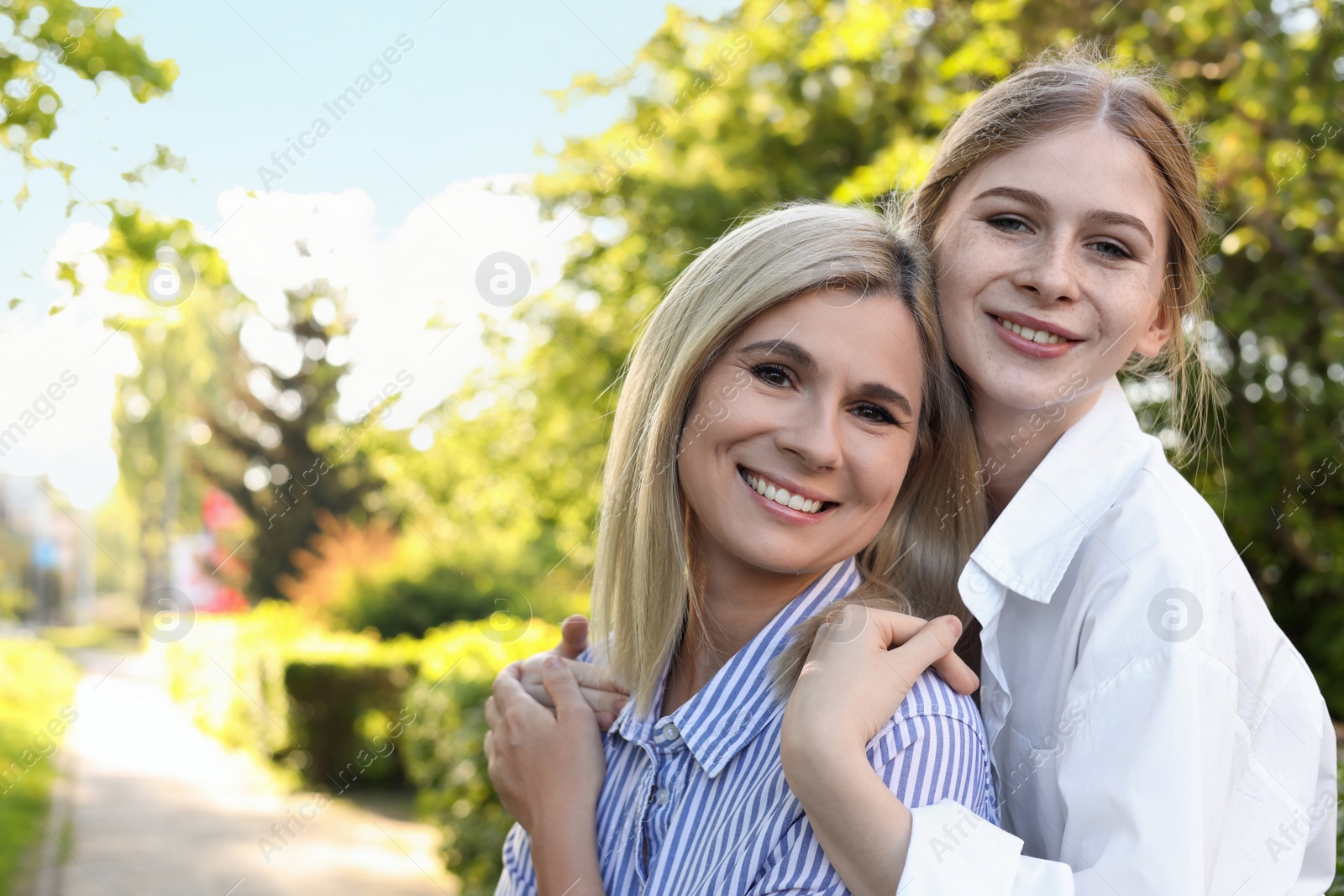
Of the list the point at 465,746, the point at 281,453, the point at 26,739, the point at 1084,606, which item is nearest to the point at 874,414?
the point at 1084,606

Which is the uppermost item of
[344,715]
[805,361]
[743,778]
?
[805,361]

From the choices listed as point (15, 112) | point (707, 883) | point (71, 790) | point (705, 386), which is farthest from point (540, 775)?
point (71, 790)

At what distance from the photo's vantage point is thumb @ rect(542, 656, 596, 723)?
7.38ft

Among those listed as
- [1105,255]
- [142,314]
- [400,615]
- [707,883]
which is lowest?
[400,615]

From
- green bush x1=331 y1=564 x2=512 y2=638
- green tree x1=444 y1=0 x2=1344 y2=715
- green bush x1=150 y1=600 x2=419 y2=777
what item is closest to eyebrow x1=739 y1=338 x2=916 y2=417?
green tree x1=444 y1=0 x2=1344 y2=715

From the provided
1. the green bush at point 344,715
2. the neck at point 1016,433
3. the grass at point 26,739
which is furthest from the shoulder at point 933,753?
the green bush at point 344,715

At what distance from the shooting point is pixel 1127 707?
1674 mm

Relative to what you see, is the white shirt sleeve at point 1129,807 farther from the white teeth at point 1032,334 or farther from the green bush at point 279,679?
the green bush at point 279,679

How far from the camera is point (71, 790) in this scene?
444 inches

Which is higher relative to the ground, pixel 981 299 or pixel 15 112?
pixel 981 299

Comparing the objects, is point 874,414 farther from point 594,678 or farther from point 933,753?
point 594,678

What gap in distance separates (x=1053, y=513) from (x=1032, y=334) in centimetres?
35

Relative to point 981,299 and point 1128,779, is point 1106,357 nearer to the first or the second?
point 981,299

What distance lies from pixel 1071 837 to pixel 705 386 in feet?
3.03
